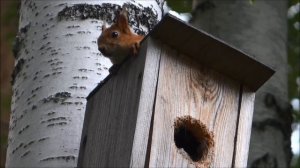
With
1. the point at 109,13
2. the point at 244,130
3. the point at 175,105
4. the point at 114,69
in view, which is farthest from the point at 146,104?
the point at 109,13

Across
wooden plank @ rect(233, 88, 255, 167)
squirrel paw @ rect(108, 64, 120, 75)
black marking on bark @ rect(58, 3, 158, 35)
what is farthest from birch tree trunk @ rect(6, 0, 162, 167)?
wooden plank @ rect(233, 88, 255, 167)

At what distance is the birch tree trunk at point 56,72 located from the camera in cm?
297

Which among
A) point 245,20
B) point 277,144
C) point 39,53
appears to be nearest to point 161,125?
point 39,53

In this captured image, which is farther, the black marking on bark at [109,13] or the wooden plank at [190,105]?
the black marking on bark at [109,13]

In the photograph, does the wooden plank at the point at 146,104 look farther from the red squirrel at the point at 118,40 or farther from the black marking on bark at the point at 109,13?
the black marking on bark at the point at 109,13

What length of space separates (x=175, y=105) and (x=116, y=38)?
0.45 meters

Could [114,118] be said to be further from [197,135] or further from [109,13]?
[109,13]

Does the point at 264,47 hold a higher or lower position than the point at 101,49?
higher

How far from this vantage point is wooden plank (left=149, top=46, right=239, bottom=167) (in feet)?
8.93

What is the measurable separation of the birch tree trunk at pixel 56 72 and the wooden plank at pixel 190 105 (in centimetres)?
35

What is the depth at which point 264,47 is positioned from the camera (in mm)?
4398

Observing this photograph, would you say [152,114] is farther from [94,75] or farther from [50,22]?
[50,22]

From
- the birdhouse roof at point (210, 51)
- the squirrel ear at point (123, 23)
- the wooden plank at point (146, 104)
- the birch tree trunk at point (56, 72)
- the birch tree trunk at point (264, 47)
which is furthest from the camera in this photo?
the birch tree trunk at point (264, 47)

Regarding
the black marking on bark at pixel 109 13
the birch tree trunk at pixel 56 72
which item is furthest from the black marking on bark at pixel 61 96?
the black marking on bark at pixel 109 13
